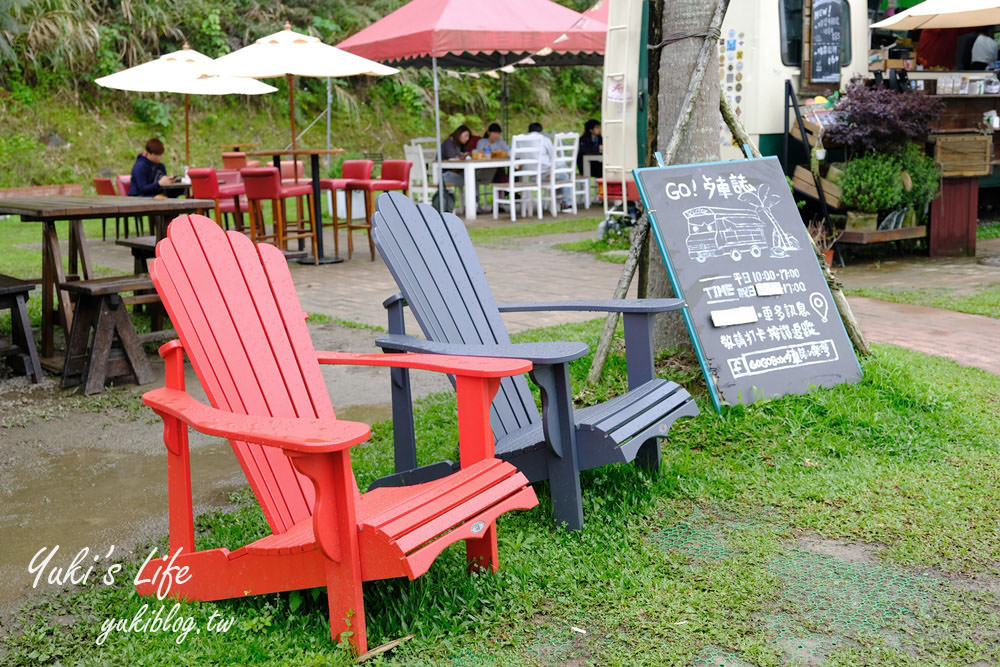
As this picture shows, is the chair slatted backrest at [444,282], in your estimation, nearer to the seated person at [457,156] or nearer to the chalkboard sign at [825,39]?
the chalkboard sign at [825,39]

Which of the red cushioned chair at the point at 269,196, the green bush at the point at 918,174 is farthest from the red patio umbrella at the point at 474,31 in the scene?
the green bush at the point at 918,174

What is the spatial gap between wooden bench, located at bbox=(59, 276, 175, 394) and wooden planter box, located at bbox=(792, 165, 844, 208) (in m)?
5.86

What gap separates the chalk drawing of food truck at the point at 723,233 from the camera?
14.5 ft

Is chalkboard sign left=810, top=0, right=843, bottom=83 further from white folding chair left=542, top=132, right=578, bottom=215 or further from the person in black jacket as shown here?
the person in black jacket

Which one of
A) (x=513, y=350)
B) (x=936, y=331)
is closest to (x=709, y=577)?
(x=513, y=350)

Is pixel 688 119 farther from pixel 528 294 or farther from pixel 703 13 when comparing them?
pixel 528 294

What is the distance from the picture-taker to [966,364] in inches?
207

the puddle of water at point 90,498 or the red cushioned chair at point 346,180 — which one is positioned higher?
the red cushioned chair at point 346,180

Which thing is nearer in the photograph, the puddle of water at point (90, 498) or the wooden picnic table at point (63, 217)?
the puddle of water at point (90, 498)

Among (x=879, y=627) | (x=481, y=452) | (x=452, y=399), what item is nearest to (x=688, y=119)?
(x=452, y=399)

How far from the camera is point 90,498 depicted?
12.1 ft

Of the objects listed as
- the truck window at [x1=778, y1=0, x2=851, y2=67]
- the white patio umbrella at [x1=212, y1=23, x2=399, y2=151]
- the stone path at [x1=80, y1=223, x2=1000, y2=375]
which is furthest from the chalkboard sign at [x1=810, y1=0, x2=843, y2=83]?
the white patio umbrella at [x1=212, y1=23, x2=399, y2=151]

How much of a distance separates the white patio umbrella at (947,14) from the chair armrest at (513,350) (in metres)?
7.23

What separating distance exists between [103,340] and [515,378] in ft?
8.73
